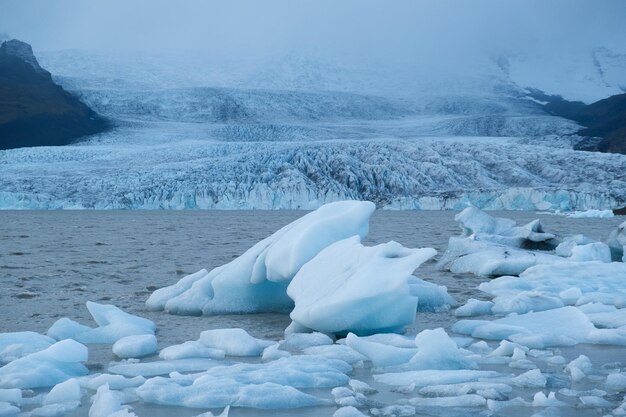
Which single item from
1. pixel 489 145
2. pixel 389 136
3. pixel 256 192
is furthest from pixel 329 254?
pixel 389 136

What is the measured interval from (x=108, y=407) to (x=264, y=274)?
2908 millimetres

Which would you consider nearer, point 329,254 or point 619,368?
point 619,368

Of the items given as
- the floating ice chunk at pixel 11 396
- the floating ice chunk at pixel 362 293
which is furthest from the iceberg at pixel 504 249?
the floating ice chunk at pixel 11 396

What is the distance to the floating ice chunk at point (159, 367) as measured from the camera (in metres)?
3.56

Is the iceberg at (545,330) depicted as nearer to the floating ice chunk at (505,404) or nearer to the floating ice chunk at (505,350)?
the floating ice chunk at (505,350)

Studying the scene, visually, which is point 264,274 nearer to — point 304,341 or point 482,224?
point 304,341

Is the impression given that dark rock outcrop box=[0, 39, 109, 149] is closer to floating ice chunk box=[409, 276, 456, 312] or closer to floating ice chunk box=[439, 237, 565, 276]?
floating ice chunk box=[439, 237, 565, 276]

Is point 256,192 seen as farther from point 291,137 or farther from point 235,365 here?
point 235,365

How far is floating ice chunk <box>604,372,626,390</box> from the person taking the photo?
320cm

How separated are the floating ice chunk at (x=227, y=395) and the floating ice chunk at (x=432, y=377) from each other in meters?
0.52

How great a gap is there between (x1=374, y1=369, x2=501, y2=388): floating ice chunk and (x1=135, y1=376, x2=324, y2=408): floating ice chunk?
1.72 ft

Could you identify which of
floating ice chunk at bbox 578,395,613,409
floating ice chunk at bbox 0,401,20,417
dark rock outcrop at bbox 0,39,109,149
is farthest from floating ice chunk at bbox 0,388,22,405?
dark rock outcrop at bbox 0,39,109,149

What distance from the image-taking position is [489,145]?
35.3 m

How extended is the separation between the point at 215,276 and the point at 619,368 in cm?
313
